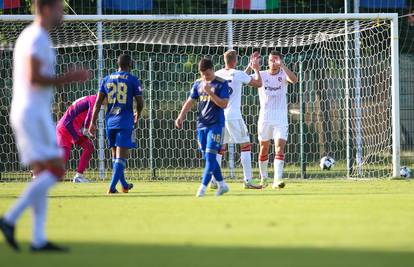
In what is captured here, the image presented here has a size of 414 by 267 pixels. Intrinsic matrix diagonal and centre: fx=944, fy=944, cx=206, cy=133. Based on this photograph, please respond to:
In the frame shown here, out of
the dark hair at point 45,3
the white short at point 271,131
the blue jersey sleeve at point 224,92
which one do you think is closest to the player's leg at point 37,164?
the dark hair at point 45,3

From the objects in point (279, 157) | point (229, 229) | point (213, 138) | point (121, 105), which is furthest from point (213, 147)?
point (229, 229)

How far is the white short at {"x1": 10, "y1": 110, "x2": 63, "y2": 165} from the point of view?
7320mm

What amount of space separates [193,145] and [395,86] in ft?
19.7

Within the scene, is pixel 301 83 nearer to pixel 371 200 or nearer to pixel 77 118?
pixel 77 118

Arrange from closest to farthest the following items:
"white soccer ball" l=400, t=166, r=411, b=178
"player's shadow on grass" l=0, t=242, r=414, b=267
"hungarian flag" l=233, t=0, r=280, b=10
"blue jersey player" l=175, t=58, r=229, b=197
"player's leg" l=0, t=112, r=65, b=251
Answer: "player's shadow on grass" l=0, t=242, r=414, b=267 < "player's leg" l=0, t=112, r=65, b=251 < "blue jersey player" l=175, t=58, r=229, b=197 < "white soccer ball" l=400, t=166, r=411, b=178 < "hungarian flag" l=233, t=0, r=280, b=10

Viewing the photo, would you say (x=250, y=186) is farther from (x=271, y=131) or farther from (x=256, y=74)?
(x=256, y=74)

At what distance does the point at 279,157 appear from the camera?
15625 millimetres

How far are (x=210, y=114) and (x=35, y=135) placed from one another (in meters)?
5.95

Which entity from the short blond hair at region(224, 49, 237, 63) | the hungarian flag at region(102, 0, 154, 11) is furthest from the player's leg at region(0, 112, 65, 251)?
Result: the hungarian flag at region(102, 0, 154, 11)

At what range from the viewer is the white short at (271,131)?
1589 centimetres

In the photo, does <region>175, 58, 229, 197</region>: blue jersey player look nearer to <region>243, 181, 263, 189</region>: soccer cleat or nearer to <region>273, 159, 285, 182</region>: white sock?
<region>243, 181, 263, 189</region>: soccer cleat

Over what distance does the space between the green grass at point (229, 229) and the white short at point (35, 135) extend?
76 centimetres

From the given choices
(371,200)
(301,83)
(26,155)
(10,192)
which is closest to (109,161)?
(301,83)

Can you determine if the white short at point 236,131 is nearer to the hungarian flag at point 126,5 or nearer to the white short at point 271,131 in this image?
the white short at point 271,131
